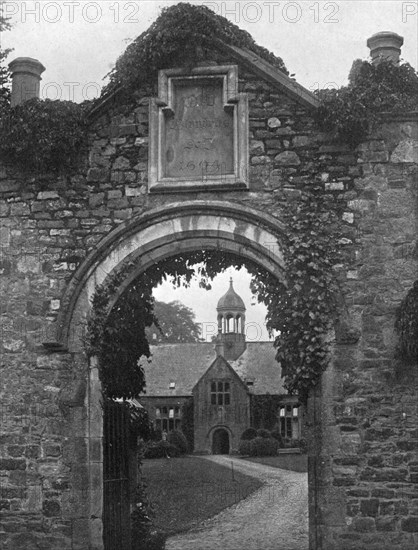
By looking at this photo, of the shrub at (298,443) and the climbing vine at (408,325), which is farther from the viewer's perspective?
the shrub at (298,443)

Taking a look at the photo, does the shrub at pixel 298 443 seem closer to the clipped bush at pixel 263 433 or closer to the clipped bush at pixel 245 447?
the clipped bush at pixel 263 433

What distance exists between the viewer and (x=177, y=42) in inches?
420

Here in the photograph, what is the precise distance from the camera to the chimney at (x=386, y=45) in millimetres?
10758

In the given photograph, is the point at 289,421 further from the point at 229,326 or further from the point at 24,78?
the point at 24,78

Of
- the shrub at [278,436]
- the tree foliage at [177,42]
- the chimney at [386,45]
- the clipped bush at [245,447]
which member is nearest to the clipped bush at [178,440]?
the clipped bush at [245,447]

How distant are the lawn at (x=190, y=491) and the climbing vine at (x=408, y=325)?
16.8ft

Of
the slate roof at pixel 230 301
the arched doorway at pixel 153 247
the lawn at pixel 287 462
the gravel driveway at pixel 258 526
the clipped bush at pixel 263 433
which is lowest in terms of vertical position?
the lawn at pixel 287 462

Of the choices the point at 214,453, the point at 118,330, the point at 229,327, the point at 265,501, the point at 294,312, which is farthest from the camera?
the point at 229,327

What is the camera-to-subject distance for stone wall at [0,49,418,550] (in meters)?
9.76

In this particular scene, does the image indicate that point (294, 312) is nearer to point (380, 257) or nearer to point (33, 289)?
point (380, 257)

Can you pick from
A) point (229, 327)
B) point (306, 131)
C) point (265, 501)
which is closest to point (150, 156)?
point (306, 131)

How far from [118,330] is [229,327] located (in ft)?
134

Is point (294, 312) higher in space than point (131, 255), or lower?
lower

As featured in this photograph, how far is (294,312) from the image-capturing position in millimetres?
10094
